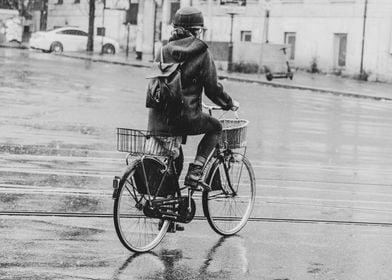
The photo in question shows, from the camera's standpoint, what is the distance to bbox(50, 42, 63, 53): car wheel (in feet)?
202

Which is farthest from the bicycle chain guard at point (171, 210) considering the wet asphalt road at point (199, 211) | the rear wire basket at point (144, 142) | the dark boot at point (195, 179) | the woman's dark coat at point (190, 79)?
the woman's dark coat at point (190, 79)

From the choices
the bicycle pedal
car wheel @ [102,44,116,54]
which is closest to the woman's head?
the bicycle pedal

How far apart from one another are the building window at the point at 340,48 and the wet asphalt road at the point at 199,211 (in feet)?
72.1

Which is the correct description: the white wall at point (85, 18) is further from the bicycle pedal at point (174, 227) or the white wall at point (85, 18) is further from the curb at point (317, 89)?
the bicycle pedal at point (174, 227)

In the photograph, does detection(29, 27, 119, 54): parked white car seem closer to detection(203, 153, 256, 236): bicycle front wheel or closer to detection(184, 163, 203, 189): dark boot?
detection(203, 153, 256, 236): bicycle front wheel

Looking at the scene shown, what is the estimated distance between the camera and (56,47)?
203ft

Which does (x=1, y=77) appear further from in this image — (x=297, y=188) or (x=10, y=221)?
(x=10, y=221)

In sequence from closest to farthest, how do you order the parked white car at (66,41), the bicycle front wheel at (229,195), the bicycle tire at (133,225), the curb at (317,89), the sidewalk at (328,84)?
1. the bicycle tire at (133,225)
2. the bicycle front wheel at (229,195)
3. the curb at (317,89)
4. the sidewalk at (328,84)
5. the parked white car at (66,41)

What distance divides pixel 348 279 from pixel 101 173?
18.1ft

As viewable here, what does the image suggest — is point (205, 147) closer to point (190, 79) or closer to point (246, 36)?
point (190, 79)

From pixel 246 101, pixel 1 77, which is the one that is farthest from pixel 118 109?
pixel 1 77

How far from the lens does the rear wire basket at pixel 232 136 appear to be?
28.0 ft

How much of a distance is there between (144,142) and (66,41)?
182 ft

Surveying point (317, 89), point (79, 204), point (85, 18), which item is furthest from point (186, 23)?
point (85, 18)
